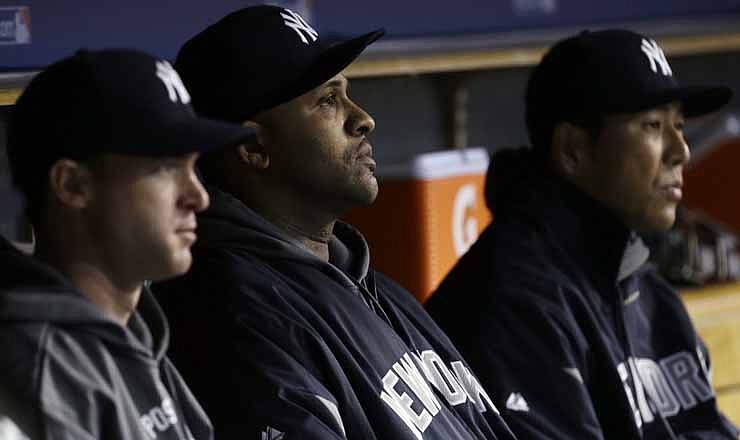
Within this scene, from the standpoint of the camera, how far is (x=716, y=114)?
13.0ft

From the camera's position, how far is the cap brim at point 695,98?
2.37 meters

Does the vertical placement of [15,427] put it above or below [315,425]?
above

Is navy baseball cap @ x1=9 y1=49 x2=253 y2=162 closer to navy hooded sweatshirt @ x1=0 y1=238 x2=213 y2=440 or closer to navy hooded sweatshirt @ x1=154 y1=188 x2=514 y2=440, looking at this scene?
navy hooded sweatshirt @ x1=0 y1=238 x2=213 y2=440

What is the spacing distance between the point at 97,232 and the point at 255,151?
52 cm

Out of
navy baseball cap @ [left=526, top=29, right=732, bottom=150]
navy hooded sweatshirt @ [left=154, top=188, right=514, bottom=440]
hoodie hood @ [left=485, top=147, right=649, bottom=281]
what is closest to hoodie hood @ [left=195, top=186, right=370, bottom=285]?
navy hooded sweatshirt @ [left=154, top=188, right=514, bottom=440]

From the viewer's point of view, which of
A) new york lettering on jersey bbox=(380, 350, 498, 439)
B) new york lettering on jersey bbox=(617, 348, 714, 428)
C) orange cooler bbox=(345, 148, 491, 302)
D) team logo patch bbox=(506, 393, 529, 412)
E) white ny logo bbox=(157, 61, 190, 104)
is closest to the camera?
white ny logo bbox=(157, 61, 190, 104)

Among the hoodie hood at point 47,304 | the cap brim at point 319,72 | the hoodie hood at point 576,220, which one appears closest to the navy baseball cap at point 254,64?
the cap brim at point 319,72

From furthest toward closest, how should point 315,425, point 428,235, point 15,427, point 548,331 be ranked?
point 428,235 < point 548,331 < point 315,425 < point 15,427

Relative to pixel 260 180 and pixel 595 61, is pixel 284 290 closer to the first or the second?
pixel 260 180

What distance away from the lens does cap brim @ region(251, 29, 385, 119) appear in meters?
1.88

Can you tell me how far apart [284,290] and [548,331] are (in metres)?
0.55

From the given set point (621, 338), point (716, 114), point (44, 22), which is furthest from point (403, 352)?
point (716, 114)

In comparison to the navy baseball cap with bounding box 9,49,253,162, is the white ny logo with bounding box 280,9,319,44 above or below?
below

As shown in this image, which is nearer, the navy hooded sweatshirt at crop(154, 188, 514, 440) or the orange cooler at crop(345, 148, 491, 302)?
the navy hooded sweatshirt at crop(154, 188, 514, 440)
